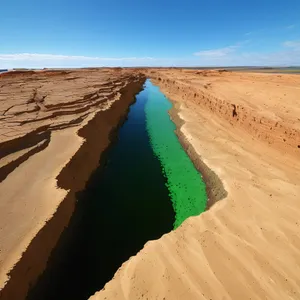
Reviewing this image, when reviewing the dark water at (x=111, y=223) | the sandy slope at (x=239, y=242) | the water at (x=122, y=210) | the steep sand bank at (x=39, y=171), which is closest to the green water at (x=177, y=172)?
the water at (x=122, y=210)

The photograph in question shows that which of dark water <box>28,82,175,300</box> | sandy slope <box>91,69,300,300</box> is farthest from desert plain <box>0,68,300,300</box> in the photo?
dark water <box>28,82,175,300</box>

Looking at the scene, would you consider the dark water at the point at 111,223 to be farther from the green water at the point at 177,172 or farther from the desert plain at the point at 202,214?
the desert plain at the point at 202,214

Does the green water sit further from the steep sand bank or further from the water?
the steep sand bank

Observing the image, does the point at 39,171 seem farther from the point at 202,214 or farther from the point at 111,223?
the point at 202,214

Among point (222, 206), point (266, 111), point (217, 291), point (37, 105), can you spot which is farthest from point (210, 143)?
point (37, 105)

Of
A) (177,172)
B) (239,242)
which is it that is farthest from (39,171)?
(239,242)
